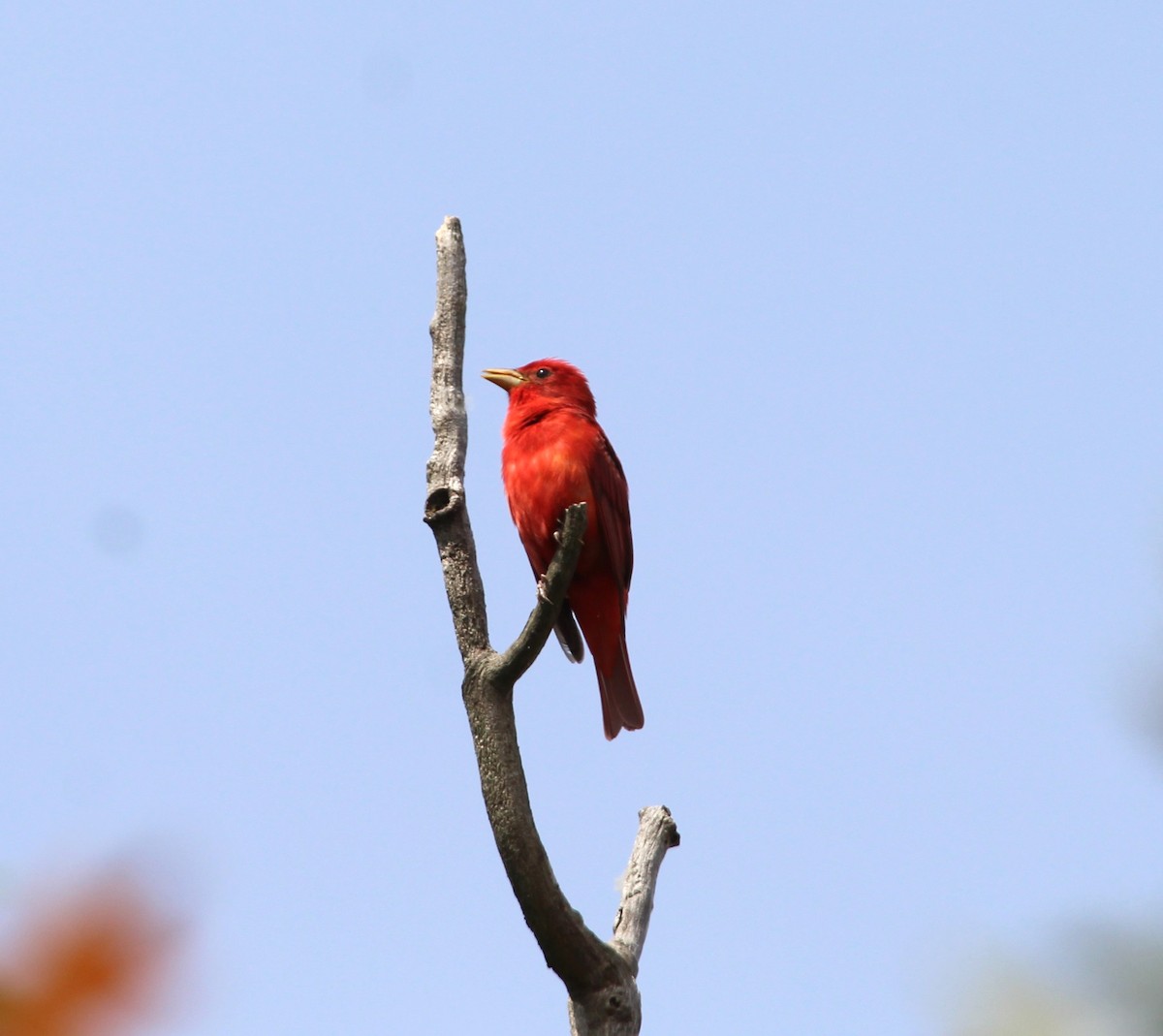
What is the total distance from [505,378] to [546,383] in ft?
0.79

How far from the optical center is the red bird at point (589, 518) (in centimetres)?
652

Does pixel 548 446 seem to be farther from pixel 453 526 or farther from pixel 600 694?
pixel 453 526

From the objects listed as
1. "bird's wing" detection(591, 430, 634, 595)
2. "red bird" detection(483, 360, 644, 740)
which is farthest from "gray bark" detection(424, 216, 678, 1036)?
"bird's wing" detection(591, 430, 634, 595)

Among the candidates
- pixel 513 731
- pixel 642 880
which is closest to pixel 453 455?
pixel 513 731

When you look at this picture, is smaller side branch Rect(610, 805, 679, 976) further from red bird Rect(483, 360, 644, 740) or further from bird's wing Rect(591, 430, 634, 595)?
bird's wing Rect(591, 430, 634, 595)

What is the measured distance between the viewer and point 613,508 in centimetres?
672

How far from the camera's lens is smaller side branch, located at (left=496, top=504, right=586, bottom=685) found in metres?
4.22

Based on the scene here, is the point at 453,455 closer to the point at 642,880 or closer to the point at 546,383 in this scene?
the point at 642,880

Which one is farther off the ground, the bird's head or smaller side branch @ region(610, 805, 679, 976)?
the bird's head

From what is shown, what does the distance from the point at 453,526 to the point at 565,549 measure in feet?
1.50

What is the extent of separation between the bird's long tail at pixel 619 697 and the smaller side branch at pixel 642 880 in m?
1.53

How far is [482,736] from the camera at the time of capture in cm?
426

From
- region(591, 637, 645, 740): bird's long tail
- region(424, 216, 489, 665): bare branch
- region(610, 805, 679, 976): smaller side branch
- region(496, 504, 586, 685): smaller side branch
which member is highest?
region(424, 216, 489, 665): bare branch

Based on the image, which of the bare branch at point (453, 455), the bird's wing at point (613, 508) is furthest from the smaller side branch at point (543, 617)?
the bird's wing at point (613, 508)
